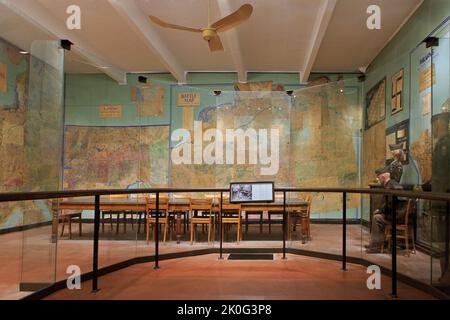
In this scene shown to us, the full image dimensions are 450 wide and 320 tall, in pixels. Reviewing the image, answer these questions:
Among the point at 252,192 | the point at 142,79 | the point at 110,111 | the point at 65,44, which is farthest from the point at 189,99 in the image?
the point at 65,44

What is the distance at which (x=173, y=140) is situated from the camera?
709cm

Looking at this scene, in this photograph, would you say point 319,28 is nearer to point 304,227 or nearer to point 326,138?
point 326,138

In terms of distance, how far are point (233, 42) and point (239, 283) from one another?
526 centimetres

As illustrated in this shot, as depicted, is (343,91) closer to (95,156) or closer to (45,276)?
(95,156)

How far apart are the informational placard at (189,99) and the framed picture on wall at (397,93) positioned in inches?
145

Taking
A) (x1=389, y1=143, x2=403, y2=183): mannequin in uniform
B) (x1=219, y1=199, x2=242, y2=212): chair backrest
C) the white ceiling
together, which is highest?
the white ceiling

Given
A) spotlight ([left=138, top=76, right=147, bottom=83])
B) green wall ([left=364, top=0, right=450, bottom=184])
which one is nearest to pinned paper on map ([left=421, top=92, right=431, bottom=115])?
green wall ([left=364, top=0, right=450, bottom=184])

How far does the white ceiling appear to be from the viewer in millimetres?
6410

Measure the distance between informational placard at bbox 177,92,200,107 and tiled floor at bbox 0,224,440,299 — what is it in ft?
8.15

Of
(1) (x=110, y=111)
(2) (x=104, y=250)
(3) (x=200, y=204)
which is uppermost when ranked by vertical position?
(1) (x=110, y=111)

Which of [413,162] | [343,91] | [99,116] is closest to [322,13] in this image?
[343,91]

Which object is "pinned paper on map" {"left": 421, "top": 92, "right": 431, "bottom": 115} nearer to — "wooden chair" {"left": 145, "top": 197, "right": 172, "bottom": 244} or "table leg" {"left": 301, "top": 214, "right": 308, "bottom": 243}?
"table leg" {"left": 301, "top": 214, "right": 308, "bottom": 243}

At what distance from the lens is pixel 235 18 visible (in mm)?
5223
